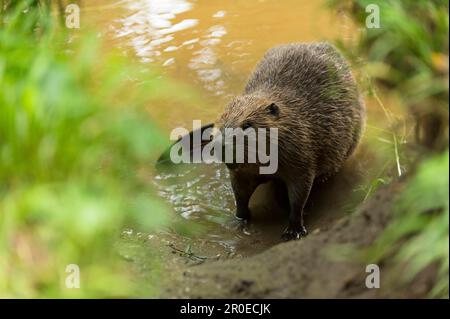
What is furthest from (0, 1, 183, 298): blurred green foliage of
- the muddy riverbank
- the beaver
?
the beaver

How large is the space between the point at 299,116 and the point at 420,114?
200cm

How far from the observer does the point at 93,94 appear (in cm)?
310

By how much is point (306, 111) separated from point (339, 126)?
355mm

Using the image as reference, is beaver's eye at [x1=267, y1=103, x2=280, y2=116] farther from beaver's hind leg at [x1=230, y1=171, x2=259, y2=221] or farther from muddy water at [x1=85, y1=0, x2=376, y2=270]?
muddy water at [x1=85, y1=0, x2=376, y2=270]

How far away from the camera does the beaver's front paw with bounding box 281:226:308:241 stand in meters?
5.12

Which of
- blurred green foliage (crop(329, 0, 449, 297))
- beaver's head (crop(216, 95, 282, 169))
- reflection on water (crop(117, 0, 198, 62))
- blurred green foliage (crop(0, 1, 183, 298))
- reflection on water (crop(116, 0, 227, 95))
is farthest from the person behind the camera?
reflection on water (crop(117, 0, 198, 62))

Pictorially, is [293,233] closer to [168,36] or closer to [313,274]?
[313,274]

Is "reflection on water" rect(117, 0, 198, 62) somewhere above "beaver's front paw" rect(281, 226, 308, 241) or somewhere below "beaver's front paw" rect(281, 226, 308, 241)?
above

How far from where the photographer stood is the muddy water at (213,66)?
16.9ft

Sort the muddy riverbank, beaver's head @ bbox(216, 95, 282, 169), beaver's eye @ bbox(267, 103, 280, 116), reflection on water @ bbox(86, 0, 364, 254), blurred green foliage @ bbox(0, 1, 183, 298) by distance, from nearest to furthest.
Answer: blurred green foliage @ bbox(0, 1, 183, 298), the muddy riverbank, beaver's head @ bbox(216, 95, 282, 169), beaver's eye @ bbox(267, 103, 280, 116), reflection on water @ bbox(86, 0, 364, 254)

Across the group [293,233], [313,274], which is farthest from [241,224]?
[313,274]

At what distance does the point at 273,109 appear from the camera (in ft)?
16.2

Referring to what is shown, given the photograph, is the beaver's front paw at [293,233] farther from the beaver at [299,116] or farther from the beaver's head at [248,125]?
the beaver's head at [248,125]

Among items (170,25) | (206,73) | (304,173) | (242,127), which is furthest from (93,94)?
(170,25)
